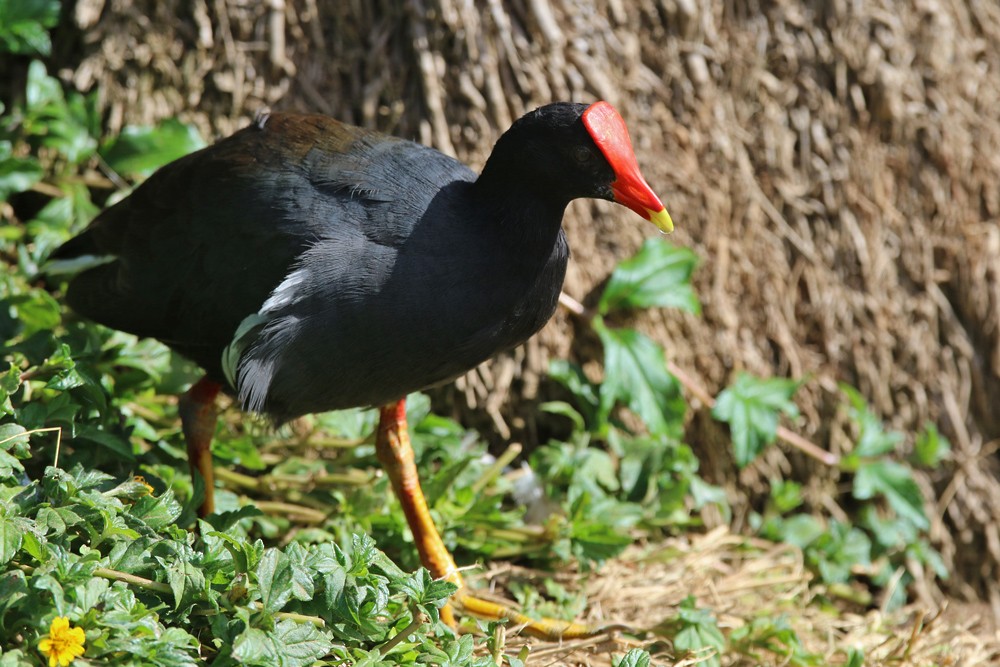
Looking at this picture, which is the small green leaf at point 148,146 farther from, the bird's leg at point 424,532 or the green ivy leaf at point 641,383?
the green ivy leaf at point 641,383

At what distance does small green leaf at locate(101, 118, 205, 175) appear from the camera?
390 centimetres

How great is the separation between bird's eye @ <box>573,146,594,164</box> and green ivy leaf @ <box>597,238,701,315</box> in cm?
127

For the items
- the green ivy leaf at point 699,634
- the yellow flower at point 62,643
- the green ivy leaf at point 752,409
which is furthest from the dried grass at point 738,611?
the yellow flower at point 62,643

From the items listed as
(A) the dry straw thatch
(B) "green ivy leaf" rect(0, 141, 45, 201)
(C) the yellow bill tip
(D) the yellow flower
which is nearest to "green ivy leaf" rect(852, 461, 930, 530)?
(A) the dry straw thatch

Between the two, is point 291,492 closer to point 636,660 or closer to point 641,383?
point 641,383

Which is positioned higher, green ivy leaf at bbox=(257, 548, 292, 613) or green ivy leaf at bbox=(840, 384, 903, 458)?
green ivy leaf at bbox=(257, 548, 292, 613)

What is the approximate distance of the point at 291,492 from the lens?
3.53 metres

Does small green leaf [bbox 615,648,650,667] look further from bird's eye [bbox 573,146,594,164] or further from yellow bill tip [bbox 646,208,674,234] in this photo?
bird's eye [bbox 573,146,594,164]

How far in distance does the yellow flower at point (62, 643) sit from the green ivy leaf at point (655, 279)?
94.7 inches

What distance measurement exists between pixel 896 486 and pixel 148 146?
10.6ft

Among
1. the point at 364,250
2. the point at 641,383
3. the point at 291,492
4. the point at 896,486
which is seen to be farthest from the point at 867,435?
the point at 364,250

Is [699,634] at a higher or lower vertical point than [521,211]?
lower

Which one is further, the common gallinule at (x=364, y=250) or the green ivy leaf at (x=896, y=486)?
the green ivy leaf at (x=896, y=486)

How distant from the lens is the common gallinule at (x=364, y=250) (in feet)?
8.82
